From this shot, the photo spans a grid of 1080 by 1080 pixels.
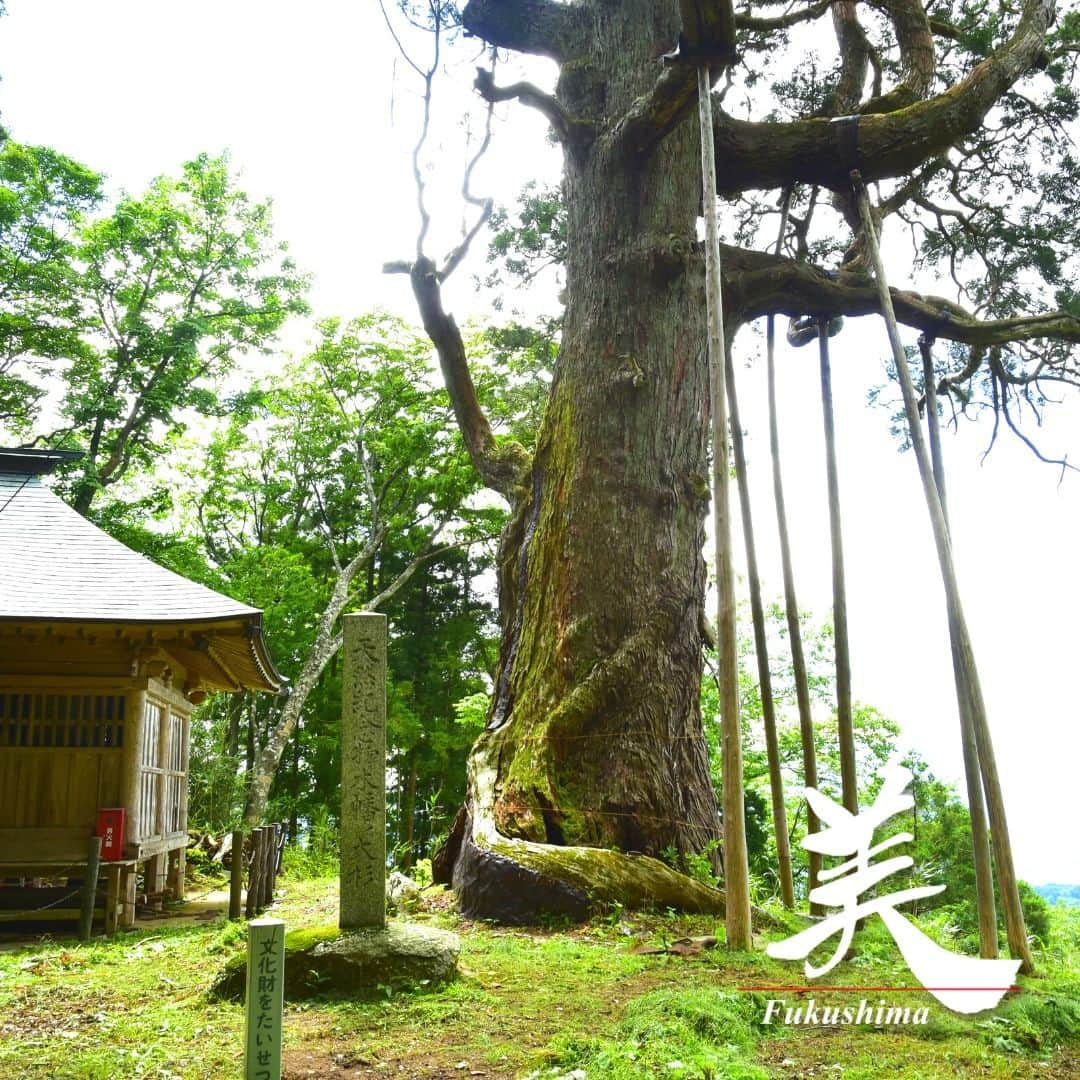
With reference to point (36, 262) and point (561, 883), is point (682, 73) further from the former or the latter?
point (36, 262)

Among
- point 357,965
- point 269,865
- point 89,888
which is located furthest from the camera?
point 269,865

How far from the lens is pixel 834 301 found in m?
8.32

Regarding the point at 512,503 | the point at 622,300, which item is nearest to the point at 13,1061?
the point at 512,503

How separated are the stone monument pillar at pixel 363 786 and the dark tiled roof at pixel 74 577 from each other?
430cm

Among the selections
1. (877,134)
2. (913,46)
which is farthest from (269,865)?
(913,46)

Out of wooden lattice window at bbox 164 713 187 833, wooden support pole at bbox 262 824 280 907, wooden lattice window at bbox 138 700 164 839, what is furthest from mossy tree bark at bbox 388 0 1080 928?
wooden lattice window at bbox 164 713 187 833

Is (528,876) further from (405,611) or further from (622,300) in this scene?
(405,611)

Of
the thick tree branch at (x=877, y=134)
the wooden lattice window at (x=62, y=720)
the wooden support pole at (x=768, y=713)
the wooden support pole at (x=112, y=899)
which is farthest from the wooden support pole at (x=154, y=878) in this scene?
the thick tree branch at (x=877, y=134)

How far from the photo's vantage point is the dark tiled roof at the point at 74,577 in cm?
845

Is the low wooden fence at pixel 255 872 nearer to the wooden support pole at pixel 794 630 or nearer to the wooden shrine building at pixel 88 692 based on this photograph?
the wooden shrine building at pixel 88 692

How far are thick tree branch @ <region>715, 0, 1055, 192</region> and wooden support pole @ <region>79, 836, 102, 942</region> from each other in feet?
26.9

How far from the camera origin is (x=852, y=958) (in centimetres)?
479

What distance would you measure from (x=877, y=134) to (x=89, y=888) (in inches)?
363

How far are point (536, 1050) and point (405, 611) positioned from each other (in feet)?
73.3
